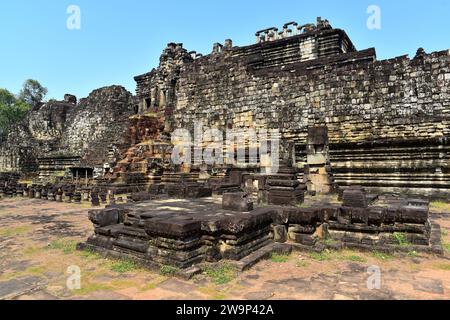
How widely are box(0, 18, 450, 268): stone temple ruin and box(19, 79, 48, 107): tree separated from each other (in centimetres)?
3746

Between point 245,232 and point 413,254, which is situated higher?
point 245,232

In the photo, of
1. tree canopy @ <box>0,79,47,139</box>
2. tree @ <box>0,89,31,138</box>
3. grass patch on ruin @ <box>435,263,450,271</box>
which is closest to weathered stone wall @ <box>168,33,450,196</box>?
grass patch on ruin @ <box>435,263,450,271</box>

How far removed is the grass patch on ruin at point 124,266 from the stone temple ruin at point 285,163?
13cm

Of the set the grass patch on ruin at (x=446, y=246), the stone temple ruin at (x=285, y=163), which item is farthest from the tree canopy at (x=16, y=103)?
the grass patch on ruin at (x=446, y=246)

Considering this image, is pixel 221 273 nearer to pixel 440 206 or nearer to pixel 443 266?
pixel 443 266

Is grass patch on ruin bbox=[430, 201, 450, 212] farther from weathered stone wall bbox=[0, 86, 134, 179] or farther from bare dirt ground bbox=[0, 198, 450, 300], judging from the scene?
weathered stone wall bbox=[0, 86, 134, 179]

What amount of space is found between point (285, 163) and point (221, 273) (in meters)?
5.11

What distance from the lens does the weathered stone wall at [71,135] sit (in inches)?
1176

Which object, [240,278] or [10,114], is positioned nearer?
[240,278]

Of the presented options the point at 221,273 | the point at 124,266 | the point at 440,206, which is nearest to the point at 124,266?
the point at 124,266

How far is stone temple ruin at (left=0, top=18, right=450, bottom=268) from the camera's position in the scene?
5672mm

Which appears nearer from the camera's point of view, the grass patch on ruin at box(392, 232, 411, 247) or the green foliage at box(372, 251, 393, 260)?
the green foliage at box(372, 251, 393, 260)

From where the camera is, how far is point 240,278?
4.39m
